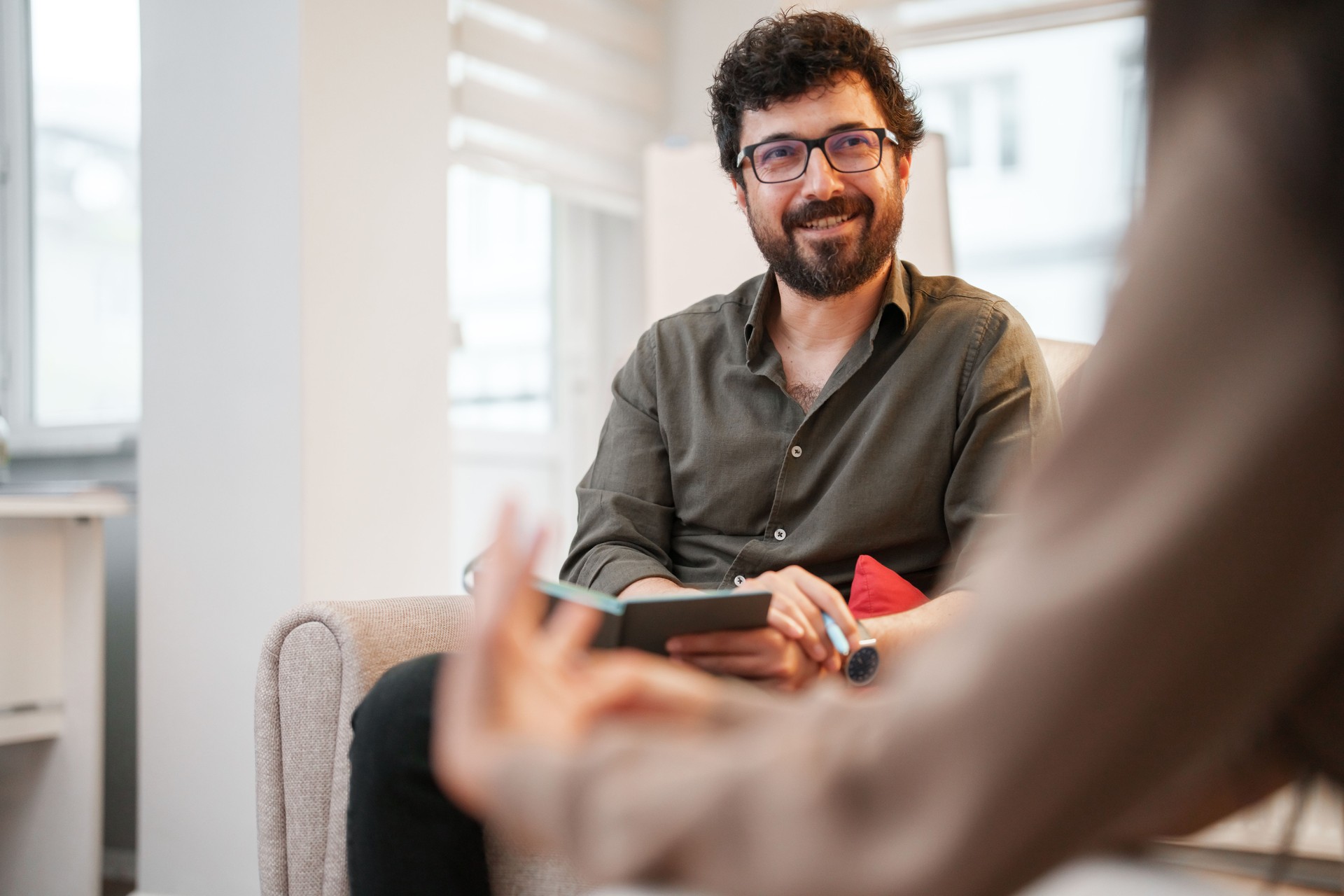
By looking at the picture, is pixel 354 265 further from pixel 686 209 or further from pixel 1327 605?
pixel 1327 605

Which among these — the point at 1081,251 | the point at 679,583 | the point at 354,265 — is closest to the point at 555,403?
the point at 354,265

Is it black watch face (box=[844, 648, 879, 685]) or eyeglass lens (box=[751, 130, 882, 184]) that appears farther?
eyeglass lens (box=[751, 130, 882, 184])

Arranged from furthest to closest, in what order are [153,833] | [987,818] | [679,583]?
1. [153,833]
2. [679,583]
3. [987,818]

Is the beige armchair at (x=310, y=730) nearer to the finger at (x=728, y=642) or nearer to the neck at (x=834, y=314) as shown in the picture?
the finger at (x=728, y=642)

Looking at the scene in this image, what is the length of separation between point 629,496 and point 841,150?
59 centimetres

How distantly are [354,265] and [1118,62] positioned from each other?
6.45ft

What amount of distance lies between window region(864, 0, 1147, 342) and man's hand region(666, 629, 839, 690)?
7.42 feet

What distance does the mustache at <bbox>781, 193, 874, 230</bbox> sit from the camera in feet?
5.45

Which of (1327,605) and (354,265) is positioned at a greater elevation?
(354,265)

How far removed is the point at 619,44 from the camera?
11.8 feet

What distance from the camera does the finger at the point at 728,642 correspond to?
1.05 m

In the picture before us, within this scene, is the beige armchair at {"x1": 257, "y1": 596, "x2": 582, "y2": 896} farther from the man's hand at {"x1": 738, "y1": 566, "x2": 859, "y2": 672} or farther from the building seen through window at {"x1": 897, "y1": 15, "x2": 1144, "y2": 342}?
the building seen through window at {"x1": 897, "y1": 15, "x2": 1144, "y2": 342}

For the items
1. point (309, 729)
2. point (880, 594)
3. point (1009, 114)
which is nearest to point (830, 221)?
point (880, 594)

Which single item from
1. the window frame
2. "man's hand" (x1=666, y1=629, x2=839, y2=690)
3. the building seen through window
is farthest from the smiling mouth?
the window frame
